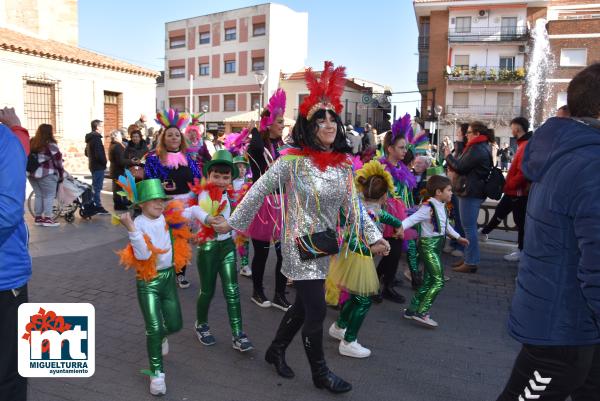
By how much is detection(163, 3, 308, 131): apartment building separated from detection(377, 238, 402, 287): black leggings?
35468 mm

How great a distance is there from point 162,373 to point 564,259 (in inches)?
105

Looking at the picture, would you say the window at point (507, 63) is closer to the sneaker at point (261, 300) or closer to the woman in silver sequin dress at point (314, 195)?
the sneaker at point (261, 300)

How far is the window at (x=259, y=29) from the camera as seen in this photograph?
42.2m

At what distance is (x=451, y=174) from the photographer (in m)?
7.05

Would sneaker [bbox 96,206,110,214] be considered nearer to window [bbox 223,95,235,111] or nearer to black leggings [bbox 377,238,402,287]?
black leggings [bbox 377,238,402,287]

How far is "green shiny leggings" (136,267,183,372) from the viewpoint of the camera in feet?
10.9

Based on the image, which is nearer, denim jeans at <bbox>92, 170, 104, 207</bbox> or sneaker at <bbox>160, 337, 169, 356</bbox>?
→ sneaker at <bbox>160, 337, 169, 356</bbox>

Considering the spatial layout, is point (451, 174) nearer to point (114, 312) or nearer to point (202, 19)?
point (114, 312)

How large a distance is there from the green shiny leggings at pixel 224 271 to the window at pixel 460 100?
128ft

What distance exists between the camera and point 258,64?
42562 mm

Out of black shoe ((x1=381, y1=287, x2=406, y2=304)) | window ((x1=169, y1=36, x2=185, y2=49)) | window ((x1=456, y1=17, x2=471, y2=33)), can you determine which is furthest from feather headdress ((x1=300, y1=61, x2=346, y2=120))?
window ((x1=169, y1=36, x2=185, y2=49))

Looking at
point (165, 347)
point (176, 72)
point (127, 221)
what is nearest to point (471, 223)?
point (165, 347)

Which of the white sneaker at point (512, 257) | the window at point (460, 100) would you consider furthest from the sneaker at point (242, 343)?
the window at point (460, 100)

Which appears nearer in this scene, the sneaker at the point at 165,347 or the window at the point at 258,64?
the sneaker at the point at 165,347
